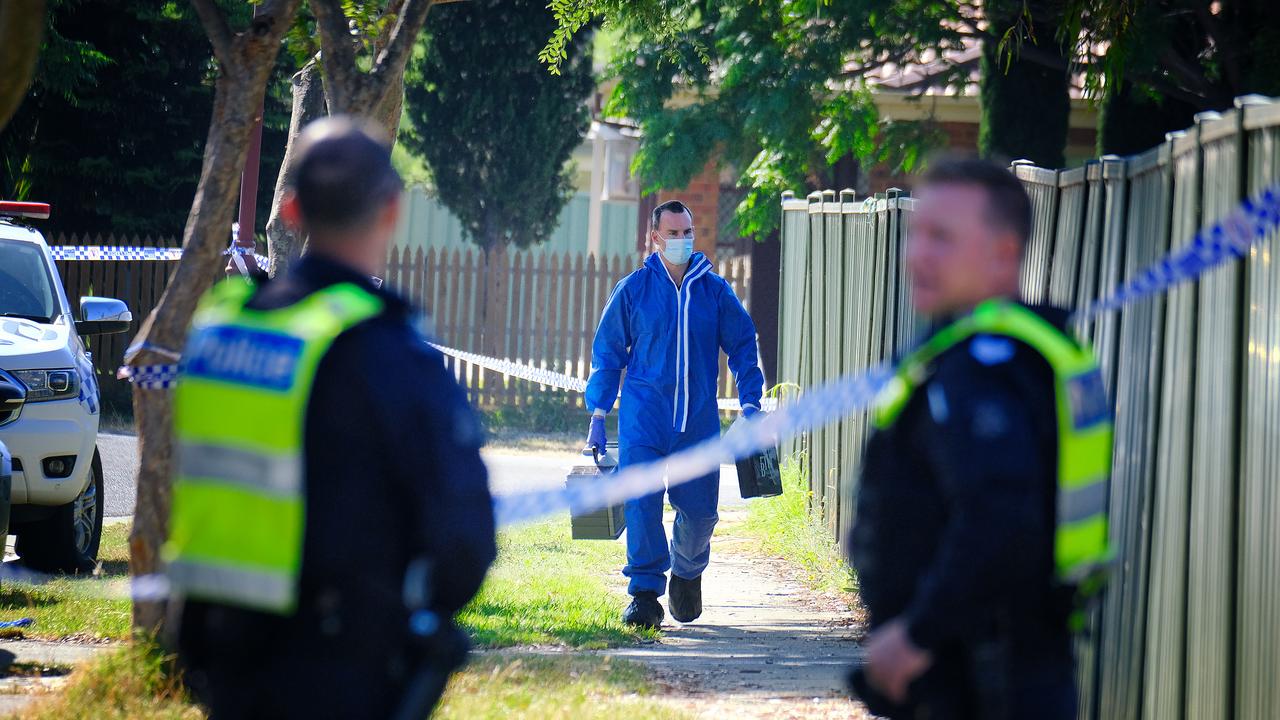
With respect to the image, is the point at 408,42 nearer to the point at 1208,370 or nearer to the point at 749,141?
the point at 1208,370

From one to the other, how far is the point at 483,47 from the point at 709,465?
15622mm

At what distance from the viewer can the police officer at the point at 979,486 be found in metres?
2.53

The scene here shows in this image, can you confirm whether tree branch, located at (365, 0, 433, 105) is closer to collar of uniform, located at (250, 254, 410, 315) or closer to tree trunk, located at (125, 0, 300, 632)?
tree trunk, located at (125, 0, 300, 632)

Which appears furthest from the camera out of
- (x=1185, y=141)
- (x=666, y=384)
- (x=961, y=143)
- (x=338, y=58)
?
(x=961, y=143)

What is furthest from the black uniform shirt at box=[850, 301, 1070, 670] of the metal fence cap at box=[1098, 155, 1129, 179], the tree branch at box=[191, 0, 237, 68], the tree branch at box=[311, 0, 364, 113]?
the tree branch at box=[311, 0, 364, 113]

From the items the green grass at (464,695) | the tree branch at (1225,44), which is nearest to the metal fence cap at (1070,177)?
the green grass at (464,695)

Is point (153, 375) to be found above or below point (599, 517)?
above

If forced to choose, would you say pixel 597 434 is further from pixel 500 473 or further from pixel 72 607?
pixel 500 473

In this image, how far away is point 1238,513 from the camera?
12.3ft

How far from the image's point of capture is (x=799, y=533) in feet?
33.0

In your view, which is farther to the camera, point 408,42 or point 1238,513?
point 408,42

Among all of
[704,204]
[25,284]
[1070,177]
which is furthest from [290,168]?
[704,204]

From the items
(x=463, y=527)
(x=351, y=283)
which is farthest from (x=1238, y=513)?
(x=351, y=283)

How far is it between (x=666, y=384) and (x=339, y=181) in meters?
4.86
